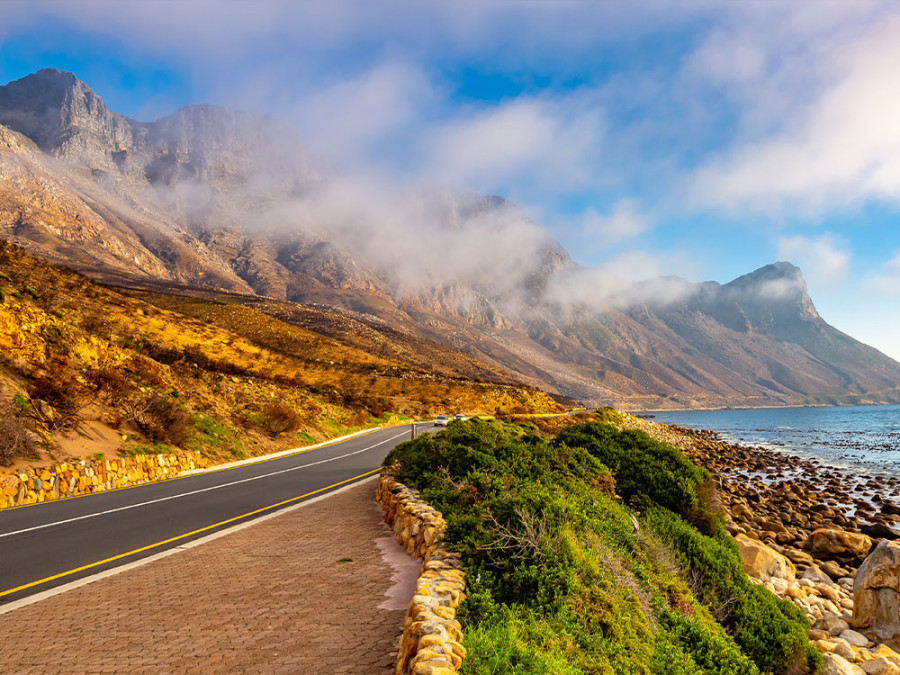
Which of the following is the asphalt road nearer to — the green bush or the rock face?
the green bush

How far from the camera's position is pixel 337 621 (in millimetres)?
5730

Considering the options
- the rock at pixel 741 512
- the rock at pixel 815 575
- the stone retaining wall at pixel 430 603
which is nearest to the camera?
the stone retaining wall at pixel 430 603

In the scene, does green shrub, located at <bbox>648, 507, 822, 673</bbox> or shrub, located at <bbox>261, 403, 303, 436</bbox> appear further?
shrub, located at <bbox>261, 403, 303, 436</bbox>

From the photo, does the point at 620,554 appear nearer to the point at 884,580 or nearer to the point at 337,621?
the point at 337,621

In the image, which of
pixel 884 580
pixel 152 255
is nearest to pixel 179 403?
pixel 884 580

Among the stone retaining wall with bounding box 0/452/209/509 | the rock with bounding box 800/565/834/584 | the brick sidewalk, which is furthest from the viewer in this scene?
the rock with bounding box 800/565/834/584

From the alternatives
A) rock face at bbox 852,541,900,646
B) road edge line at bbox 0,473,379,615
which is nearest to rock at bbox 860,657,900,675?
rock face at bbox 852,541,900,646

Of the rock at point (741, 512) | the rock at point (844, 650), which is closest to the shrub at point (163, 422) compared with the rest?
the rock at point (844, 650)

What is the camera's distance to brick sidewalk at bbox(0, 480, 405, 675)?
498 cm

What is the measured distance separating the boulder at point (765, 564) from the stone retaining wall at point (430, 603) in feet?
34.4

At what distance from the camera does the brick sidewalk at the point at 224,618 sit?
498 centimetres

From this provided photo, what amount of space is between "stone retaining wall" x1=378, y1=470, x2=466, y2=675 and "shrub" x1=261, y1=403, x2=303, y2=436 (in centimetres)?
1915

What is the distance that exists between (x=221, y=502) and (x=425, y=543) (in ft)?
24.4

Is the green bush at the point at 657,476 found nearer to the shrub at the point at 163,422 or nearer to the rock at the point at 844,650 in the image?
the rock at the point at 844,650
